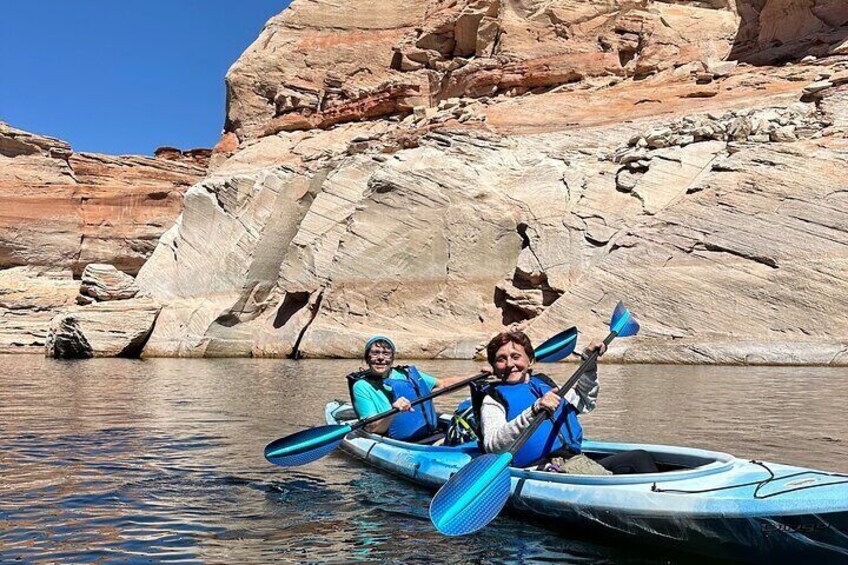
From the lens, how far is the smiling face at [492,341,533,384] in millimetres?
4863

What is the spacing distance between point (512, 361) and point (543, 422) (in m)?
0.45

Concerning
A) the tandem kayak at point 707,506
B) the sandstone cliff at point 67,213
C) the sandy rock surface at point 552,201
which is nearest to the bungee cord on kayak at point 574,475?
the tandem kayak at point 707,506

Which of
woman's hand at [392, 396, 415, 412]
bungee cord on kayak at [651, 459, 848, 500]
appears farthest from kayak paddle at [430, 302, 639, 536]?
woman's hand at [392, 396, 415, 412]

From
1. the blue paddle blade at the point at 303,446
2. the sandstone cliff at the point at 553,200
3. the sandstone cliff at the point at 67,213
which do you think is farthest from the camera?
the sandstone cliff at the point at 67,213

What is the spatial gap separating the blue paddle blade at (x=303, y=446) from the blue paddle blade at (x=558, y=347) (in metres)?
1.98

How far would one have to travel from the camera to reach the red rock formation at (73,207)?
117ft

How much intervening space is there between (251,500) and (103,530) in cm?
109

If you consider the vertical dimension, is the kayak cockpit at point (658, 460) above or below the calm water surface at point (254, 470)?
above

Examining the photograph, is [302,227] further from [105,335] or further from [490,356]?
[490,356]

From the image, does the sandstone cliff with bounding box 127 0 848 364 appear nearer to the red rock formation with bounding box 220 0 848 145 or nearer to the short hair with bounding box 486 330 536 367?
the red rock formation with bounding box 220 0 848 145

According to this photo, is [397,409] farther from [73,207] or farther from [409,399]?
[73,207]

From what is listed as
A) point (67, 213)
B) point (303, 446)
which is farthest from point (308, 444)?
point (67, 213)

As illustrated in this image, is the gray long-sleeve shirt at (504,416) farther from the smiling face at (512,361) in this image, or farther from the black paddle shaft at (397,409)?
the black paddle shaft at (397,409)

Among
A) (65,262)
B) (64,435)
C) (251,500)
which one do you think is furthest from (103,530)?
(65,262)
